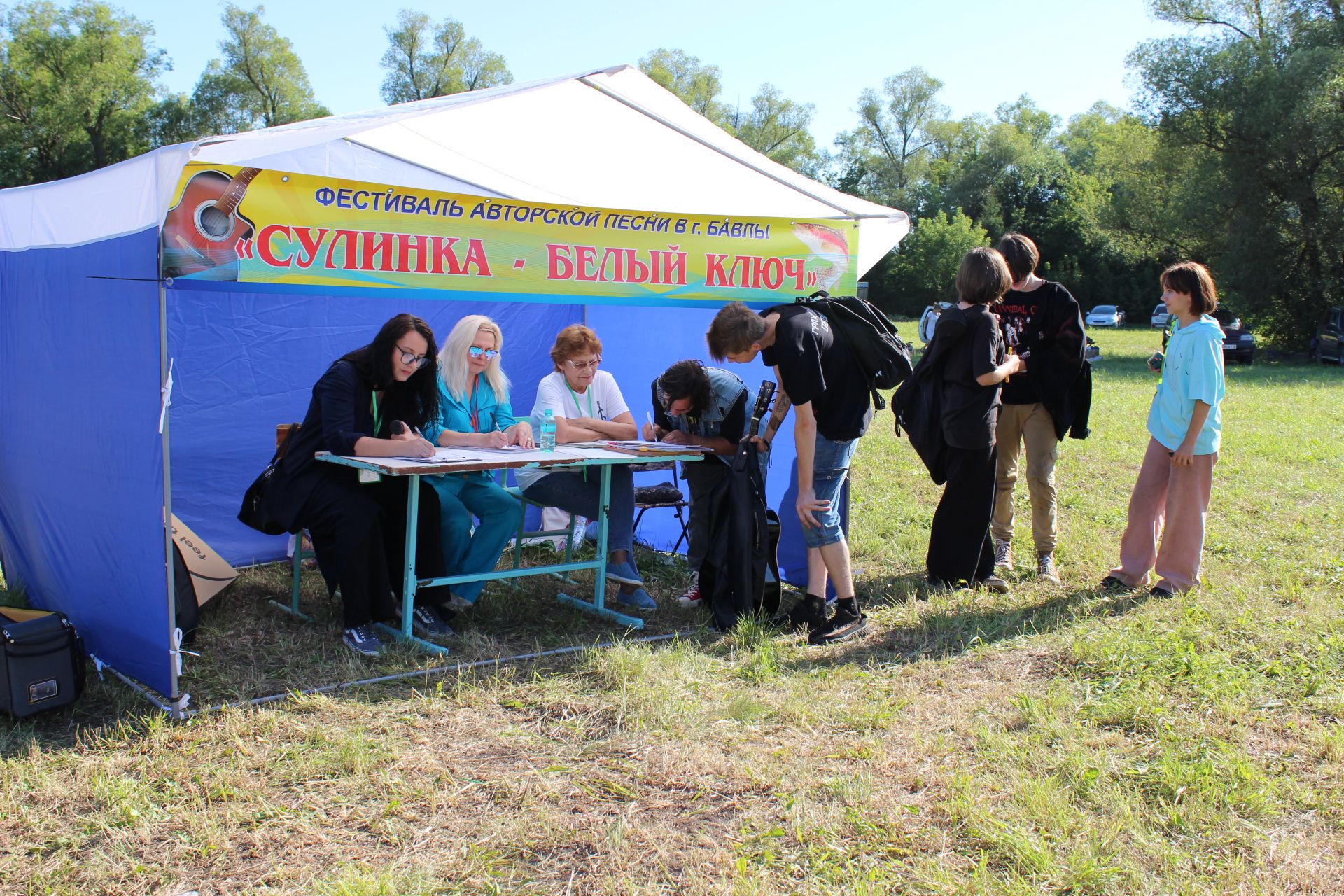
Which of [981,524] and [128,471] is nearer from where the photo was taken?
[128,471]

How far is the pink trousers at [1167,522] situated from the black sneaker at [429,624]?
10.3 ft

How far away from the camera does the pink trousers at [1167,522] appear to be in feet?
15.5

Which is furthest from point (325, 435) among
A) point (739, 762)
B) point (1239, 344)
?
point (1239, 344)

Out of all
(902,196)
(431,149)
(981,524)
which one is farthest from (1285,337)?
(902,196)

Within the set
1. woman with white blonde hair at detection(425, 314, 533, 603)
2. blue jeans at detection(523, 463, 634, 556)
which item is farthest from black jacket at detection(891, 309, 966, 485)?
woman with white blonde hair at detection(425, 314, 533, 603)

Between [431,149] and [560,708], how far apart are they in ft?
8.33

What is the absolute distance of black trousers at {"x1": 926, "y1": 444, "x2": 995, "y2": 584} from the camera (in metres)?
4.83

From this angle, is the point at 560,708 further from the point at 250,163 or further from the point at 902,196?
the point at 902,196

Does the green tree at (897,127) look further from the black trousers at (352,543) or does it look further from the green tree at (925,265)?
the black trousers at (352,543)

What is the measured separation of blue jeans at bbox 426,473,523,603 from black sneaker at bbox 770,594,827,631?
1.25 m

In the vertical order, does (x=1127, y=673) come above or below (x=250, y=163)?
below

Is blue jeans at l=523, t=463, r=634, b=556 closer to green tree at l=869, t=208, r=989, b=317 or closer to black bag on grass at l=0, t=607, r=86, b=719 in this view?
black bag on grass at l=0, t=607, r=86, b=719

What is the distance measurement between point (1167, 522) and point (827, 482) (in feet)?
5.72

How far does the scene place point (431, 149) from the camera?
465 cm
